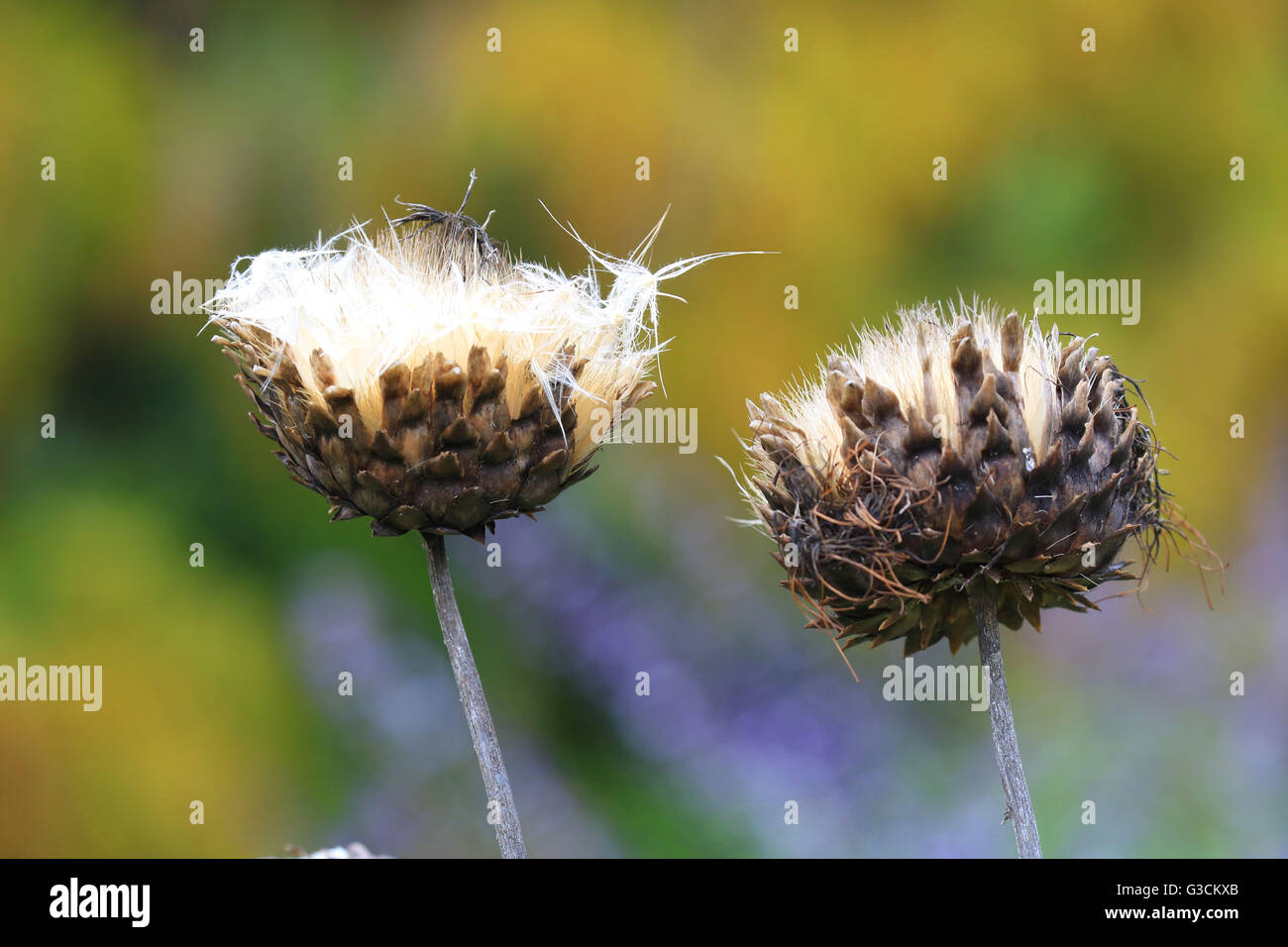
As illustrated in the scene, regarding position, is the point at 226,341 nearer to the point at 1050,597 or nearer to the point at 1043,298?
the point at 1050,597

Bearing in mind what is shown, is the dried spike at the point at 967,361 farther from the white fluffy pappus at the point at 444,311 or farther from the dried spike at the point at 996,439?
the white fluffy pappus at the point at 444,311

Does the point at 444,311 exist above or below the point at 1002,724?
above

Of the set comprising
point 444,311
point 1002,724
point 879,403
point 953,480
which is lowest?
point 1002,724

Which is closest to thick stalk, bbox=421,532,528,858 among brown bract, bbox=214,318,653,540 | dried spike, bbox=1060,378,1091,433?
brown bract, bbox=214,318,653,540

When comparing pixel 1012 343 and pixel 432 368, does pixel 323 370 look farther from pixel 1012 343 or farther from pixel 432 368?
pixel 1012 343

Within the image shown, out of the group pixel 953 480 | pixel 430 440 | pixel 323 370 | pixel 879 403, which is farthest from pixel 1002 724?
pixel 323 370

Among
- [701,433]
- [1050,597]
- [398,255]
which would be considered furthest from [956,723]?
[398,255]

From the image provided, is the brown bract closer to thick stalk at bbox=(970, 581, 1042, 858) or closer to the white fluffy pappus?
the white fluffy pappus

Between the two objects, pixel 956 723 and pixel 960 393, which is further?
pixel 956 723
